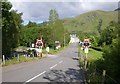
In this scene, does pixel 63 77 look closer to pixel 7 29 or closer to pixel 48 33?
pixel 7 29

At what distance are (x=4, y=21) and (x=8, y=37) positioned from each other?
897 cm

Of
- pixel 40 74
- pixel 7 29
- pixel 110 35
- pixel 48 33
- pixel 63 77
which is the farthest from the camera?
pixel 48 33

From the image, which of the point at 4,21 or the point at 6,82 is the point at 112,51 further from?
the point at 4,21

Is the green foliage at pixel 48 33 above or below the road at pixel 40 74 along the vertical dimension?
above

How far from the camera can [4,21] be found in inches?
1334

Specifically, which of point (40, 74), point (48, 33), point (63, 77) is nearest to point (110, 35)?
point (63, 77)

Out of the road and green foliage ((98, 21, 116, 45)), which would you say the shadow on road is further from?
green foliage ((98, 21, 116, 45))

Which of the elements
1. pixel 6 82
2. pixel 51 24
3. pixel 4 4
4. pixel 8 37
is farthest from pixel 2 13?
pixel 51 24

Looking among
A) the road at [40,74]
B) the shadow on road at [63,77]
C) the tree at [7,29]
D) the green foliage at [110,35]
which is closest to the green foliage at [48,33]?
the green foliage at [110,35]

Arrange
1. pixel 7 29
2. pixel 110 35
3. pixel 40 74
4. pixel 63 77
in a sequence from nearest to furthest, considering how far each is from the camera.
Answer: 1. pixel 110 35
2. pixel 63 77
3. pixel 40 74
4. pixel 7 29

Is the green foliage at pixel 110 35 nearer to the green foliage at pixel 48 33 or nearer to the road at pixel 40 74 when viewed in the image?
the road at pixel 40 74

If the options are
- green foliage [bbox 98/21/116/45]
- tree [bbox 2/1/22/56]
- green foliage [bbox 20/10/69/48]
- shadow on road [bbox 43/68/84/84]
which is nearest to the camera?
green foliage [bbox 98/21/116/45]

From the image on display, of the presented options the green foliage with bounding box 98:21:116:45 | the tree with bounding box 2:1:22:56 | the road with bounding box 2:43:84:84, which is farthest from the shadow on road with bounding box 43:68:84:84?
the tree with bounding box 2:1:22:56

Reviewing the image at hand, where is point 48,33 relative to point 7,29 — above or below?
above
